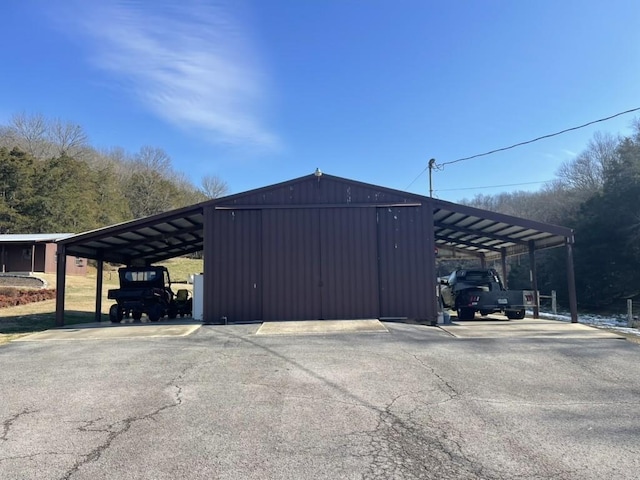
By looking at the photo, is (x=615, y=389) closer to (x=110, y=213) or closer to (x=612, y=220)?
(x=612, y=220)

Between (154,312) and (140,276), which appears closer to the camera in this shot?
(154,312)

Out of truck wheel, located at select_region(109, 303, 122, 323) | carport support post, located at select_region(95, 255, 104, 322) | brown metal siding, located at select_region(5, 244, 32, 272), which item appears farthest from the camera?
brown metal siding, located at select_region(5, 244, 32, 272)

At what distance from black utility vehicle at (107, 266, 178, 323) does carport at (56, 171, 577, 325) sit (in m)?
2.10

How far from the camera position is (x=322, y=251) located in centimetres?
1445

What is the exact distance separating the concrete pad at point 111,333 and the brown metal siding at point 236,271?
1.00 meters

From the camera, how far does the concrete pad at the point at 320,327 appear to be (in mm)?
12055

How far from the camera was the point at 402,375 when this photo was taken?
7.41 metres

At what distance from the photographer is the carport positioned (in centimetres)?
1430

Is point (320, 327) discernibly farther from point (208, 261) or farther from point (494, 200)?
point (494, 200)

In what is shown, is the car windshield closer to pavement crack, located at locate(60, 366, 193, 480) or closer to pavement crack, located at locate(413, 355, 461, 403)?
pavement crack, located at locate(60, 366, 193, 480)

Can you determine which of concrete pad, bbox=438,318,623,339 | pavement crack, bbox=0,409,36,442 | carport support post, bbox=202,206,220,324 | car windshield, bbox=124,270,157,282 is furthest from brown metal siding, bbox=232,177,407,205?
pavement crack, bbox=0,409,36,442

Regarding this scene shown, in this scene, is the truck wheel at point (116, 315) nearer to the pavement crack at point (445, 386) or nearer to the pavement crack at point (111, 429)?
the pavement crack at point (111, 429)

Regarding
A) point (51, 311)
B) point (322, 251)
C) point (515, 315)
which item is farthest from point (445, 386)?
point (51, 311)

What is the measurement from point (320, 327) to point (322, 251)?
2.58 meters
